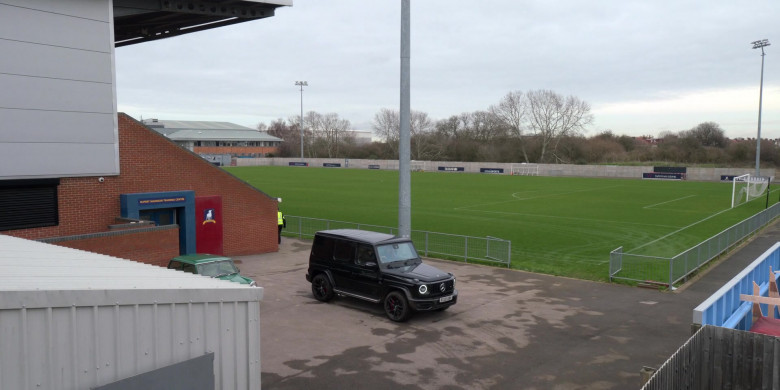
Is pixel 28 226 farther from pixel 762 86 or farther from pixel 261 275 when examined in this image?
pixel 762 86

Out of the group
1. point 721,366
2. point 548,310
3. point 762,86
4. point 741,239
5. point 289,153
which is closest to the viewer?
point 721,366

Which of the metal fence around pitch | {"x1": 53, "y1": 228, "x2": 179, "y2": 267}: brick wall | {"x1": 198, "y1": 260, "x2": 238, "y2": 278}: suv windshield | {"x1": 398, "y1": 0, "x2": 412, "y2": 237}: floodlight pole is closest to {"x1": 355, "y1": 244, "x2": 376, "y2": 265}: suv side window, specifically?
{"x1": 398, "y1": 0, "x2": 412, "y2": 237}: floodlight pole

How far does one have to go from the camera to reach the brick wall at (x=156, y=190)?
1881cm

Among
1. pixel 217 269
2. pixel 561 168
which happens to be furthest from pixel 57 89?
pixel 561 168

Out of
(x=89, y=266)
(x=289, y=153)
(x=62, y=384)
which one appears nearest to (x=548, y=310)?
(x=89, y=266)

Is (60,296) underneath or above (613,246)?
above

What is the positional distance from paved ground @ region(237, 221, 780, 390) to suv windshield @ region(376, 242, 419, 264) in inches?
55.2

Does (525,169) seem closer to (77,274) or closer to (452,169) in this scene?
(452,169)

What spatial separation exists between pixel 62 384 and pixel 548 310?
43.2ft

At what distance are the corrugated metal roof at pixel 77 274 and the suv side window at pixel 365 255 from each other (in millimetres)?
8058

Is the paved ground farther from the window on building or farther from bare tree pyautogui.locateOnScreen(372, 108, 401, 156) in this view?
bare tree pyautogui.locateOnScreen(372, 108, 401, 156)

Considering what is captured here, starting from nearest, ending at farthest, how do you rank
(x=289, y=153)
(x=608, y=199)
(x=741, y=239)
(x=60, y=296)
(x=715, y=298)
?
(x=60, y=296)
(x=715, y=298)
(x=741, y=239)
(x=608, y=199)
(x=289, y=153)

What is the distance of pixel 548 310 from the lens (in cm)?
1598

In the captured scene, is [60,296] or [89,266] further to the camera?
[89,266]
